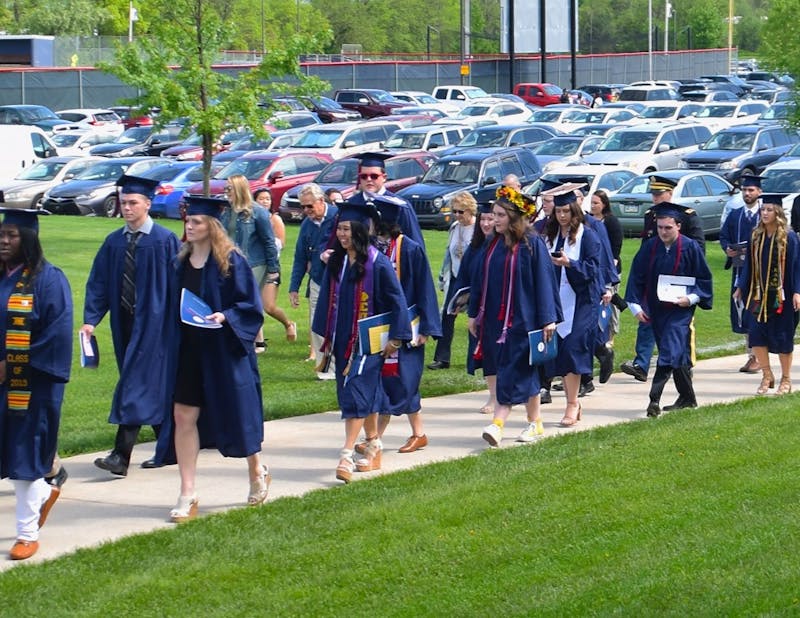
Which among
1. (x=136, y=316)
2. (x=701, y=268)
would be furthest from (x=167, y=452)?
(x=701, y=268)

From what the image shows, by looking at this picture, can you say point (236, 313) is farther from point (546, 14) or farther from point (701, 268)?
point (546, 14)

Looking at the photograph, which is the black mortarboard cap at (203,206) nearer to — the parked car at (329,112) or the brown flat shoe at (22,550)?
the brown flat shoe at (22,550)

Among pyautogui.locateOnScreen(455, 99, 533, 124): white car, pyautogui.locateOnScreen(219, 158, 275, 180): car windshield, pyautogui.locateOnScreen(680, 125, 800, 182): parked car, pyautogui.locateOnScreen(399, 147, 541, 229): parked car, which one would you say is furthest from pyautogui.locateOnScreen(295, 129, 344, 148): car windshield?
pyautogui.locateOnScreen(455, 99, 533, 124): white car

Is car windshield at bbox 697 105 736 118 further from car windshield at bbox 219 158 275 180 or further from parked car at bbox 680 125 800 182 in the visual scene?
car windshield at bbox 219 158 275 180

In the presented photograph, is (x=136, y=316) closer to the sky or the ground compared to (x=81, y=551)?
closer to the sky

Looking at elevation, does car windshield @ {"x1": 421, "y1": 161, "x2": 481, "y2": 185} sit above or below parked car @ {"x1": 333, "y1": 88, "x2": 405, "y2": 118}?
below

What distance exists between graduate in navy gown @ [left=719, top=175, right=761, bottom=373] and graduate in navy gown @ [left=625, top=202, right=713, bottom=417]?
230cm

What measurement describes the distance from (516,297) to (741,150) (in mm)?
26090

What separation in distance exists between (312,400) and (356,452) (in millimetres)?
2375

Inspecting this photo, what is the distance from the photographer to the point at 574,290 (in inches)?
453

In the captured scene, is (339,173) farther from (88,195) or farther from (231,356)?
(231,356)

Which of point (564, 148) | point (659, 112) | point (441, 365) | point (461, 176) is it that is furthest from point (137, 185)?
point (659, 112)

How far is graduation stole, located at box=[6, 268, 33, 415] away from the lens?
7844 millimetres

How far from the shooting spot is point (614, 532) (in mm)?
7613
